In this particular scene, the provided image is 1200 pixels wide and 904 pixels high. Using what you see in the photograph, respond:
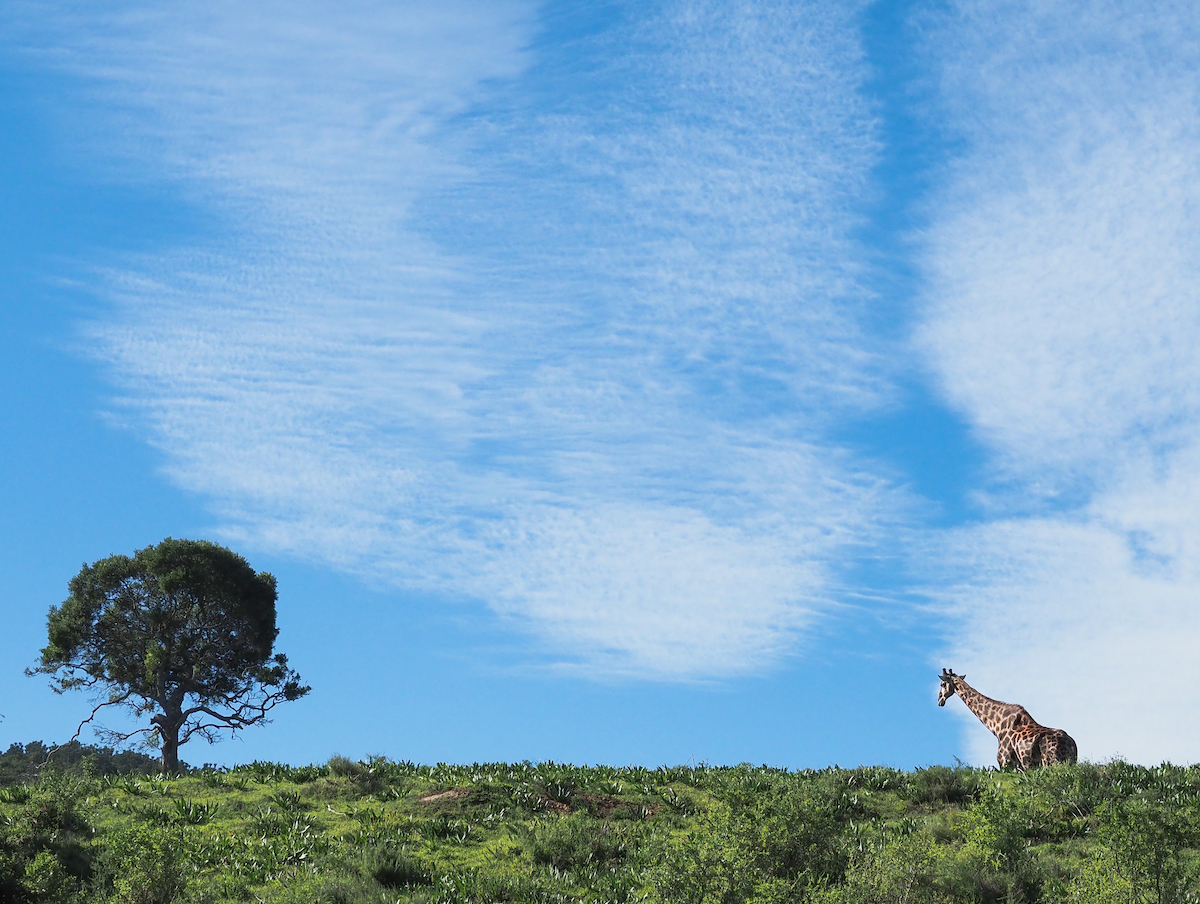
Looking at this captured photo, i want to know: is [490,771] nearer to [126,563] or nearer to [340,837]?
[340,837]

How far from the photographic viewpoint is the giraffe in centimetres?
2828

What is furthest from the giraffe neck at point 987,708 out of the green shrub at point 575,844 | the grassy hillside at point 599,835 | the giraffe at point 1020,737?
the green shrub at point 575,844

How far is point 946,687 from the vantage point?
37312 millimetres

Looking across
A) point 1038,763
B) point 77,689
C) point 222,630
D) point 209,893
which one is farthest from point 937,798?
point 77,689

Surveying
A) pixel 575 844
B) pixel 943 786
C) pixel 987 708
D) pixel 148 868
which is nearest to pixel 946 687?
pixel 987 708

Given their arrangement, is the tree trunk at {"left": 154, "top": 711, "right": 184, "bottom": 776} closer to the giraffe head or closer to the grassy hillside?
the grassy hillside

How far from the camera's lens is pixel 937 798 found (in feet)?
80.6

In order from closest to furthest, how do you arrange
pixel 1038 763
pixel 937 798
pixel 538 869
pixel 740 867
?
pixel 740 867, pixel 538 869, pixel 937 798, pixel 1038 763

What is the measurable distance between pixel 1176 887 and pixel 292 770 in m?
19.8

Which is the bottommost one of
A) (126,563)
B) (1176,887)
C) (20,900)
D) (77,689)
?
(20,900)

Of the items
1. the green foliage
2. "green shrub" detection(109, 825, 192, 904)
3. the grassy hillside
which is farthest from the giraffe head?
the green foliage

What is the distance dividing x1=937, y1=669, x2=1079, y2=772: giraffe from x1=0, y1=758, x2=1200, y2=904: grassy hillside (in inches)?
113

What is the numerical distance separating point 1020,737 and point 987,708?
171 inches

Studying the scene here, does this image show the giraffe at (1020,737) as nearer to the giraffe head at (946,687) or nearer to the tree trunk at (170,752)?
the giraffe head at (946,687)
